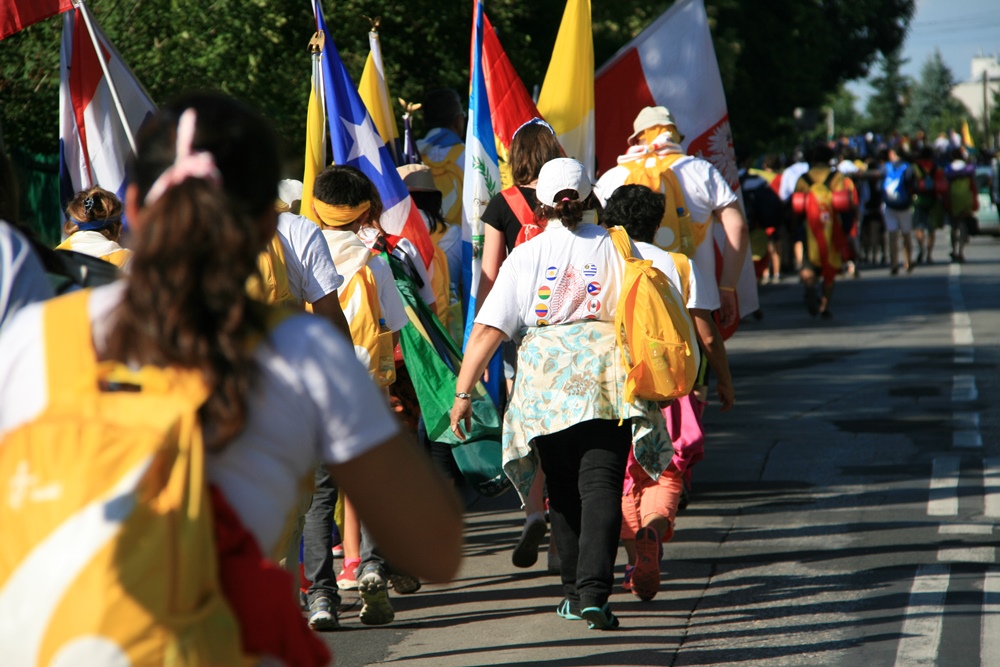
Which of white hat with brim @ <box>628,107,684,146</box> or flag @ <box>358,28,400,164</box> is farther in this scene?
flag @ <box>358,28,400,164</box>

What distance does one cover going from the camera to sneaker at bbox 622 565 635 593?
243 inches

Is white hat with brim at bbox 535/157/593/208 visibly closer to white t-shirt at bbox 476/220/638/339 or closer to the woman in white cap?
the woman in white cap

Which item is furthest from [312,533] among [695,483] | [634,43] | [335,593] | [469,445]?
[634,43]

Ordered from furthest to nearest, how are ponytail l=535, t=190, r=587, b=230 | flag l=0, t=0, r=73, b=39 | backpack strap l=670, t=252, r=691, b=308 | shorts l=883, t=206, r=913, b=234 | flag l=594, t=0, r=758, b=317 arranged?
shorts l=883, t=206, r=913, b=234, flag l=594, t=0, r=758, b=317, flag l=0, t=0, r=73, b=39, backpack strap l=670, t=252, r=691, b=308, ponytail l=535, t=190, r=587, b=230

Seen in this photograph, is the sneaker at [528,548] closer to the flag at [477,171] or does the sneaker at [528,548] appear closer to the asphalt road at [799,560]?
the asphalt road at [799,560]

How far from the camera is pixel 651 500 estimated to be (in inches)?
242

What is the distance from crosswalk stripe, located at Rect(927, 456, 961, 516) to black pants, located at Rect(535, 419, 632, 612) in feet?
9.62

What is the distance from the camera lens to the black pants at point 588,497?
17.6 ft

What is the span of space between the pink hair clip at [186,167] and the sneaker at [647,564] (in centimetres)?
426

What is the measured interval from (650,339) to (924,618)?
1664 mm

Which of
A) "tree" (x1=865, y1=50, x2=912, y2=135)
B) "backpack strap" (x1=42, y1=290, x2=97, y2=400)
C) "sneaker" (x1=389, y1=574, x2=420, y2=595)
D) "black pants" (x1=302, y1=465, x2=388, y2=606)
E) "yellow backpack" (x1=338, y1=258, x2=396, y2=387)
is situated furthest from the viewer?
"tree" (x1=865, y1=50, x2=912, y2=135)

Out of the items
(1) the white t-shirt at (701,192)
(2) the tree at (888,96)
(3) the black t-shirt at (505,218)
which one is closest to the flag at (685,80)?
(1) the white t-shirt at (701,192)

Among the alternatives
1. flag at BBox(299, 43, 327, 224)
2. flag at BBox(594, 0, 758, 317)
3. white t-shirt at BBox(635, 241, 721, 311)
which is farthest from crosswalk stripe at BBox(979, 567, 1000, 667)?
flag at BBox(299, 43, 327, 224)

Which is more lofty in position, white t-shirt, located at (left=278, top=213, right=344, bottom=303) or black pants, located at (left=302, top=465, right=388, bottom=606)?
white t-shirt, located at (left=278, top=213, right=344, bottom=303)
